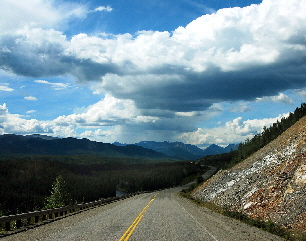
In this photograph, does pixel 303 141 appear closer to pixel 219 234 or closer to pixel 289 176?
pixel 289 176

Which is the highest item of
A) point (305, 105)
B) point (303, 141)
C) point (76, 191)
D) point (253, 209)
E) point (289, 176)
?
point (305, 105)

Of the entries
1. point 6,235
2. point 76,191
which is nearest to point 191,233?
point 6,235

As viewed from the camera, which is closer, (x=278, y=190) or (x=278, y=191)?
(x=278, y=191)

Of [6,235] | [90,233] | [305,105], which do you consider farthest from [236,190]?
[305,105]

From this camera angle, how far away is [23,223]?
1998 cm

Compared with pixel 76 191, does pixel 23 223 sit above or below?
above

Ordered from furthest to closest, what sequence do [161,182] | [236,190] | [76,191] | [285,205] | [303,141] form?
[161,182] → [76,191] → [236,190] → [303,141] → [285,205]

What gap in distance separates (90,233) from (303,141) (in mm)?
23749

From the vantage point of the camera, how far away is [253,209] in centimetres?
2294

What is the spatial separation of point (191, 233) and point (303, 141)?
19799mm

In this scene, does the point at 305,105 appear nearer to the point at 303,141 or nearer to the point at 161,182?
the point at 303,141

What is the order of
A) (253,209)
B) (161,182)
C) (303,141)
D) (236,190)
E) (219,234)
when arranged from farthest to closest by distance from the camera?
(161,182) < (236,190) < (303,141) < (253,209) < (219,234)

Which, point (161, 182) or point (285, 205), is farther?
point (161, 182)

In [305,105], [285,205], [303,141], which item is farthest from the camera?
[305,105]
